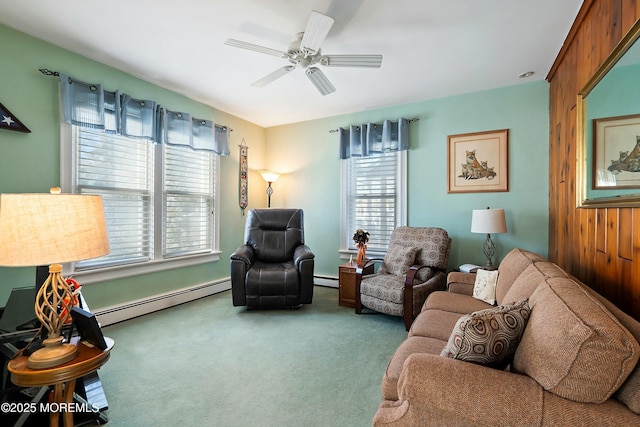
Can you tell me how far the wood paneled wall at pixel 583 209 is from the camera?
146 centimetres

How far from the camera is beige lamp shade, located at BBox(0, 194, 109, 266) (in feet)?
3.43

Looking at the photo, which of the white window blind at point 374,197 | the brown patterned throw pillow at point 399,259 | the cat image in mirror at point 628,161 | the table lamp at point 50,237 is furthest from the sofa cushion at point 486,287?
the table lamp at point 50,237

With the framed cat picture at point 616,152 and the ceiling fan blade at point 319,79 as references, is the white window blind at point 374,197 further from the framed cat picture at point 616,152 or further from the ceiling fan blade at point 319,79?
the framed cat picture at point 616,152

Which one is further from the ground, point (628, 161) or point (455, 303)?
point (628, 161)

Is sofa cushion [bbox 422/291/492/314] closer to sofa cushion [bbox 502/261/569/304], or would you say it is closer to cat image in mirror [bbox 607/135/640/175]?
sofa cushion [bbox 502/261/569/304]

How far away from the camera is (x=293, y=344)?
8.16 feet

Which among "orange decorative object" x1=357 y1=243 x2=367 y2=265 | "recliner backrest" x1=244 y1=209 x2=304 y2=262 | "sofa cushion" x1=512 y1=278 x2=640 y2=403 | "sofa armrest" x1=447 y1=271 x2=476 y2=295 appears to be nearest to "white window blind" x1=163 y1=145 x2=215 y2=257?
"recliner backrest" x1=244 y1=209 x2=304 y2=262

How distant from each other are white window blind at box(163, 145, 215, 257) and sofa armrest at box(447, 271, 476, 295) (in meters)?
3.05

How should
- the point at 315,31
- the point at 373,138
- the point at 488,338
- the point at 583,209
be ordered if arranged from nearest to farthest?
1. the point at 488,338
2. the point at 315,31
3. the point at 583,209
4. the point at 373,138

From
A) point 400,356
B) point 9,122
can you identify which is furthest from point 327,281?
point 9,122

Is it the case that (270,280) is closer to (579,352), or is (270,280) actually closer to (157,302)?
(157,302)

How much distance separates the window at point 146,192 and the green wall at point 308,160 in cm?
20

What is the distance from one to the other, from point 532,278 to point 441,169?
7.76 feet

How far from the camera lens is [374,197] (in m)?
4.15
